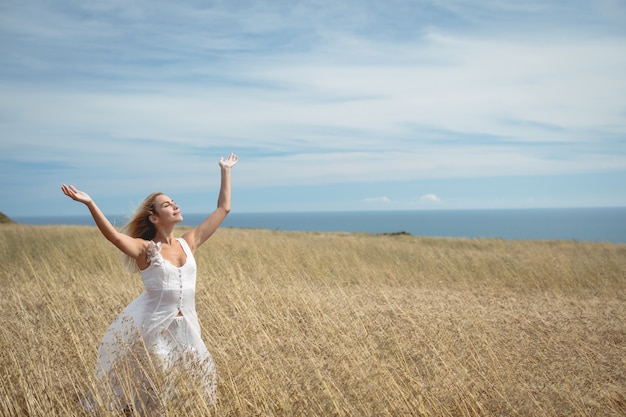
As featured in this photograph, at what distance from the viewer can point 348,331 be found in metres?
6.90

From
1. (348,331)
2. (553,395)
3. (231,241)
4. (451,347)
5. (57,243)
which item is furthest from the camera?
(231,241)

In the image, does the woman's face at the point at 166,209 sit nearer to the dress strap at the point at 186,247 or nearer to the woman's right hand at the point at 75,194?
the dress strap at the point at 186,247

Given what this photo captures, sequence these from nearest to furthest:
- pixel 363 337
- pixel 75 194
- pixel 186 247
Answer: pixel 75 194 < pixel 186 247 < pixel 363 337

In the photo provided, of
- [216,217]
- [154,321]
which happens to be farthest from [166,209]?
[154,321]

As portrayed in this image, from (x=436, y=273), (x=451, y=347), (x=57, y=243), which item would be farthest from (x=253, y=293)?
(x=57, y=243)

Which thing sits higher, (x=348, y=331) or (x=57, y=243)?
(x=348, y=331)

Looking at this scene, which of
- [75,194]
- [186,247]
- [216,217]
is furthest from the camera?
[216,217]

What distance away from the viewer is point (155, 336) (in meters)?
4.96

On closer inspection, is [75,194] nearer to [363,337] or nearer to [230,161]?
[230,161]

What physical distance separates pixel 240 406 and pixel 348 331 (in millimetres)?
2667

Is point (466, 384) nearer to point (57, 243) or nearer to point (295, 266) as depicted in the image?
point (295, 266)

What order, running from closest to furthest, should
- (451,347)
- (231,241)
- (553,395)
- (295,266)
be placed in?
(553,395)
(451,347)
(295,266)
(231,241)

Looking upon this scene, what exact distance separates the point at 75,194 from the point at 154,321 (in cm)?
132

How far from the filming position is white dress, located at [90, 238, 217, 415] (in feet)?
15.8
